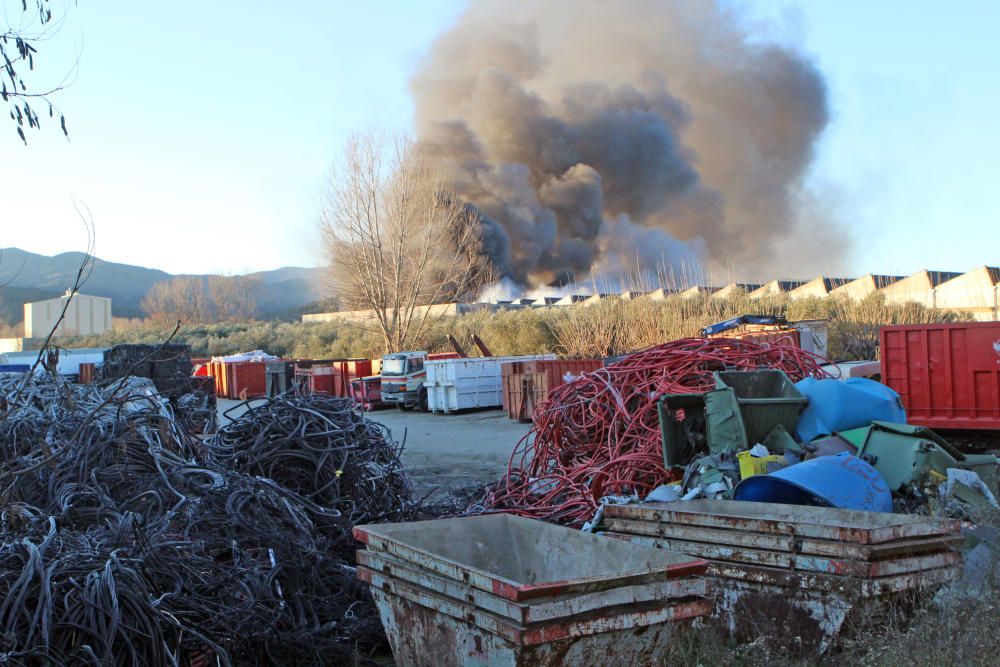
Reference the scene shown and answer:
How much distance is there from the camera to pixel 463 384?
21750 mm

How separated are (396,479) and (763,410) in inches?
134

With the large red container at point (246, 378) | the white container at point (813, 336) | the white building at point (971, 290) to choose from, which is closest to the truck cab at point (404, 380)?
the large red container at point (246, 378)

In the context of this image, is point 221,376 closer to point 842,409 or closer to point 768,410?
point 768,410

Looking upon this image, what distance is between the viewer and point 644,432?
27.3ft

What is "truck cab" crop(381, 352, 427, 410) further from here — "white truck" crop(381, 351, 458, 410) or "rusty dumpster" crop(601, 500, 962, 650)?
"rusty dumpster" crop(601, 500, 962, 650)

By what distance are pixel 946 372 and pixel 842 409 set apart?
15.9ft

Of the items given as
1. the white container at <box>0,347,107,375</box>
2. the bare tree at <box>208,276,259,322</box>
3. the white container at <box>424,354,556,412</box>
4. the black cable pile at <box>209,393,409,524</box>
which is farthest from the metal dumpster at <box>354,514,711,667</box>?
the bare tree at <box>208,276,259,322</box>

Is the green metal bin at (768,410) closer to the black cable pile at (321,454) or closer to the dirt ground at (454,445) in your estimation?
the black cable pile at (321,454)

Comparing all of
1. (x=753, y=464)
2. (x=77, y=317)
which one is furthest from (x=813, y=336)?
(x=77, y=317)

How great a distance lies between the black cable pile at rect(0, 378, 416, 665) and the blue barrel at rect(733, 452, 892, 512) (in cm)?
262

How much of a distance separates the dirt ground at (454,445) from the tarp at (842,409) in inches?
153

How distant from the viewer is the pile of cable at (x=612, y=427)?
785 centimetres

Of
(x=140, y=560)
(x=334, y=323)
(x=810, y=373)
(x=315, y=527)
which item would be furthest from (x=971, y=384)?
(x=334, y=323)

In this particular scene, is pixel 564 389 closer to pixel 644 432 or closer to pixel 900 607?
pixel 644 432
